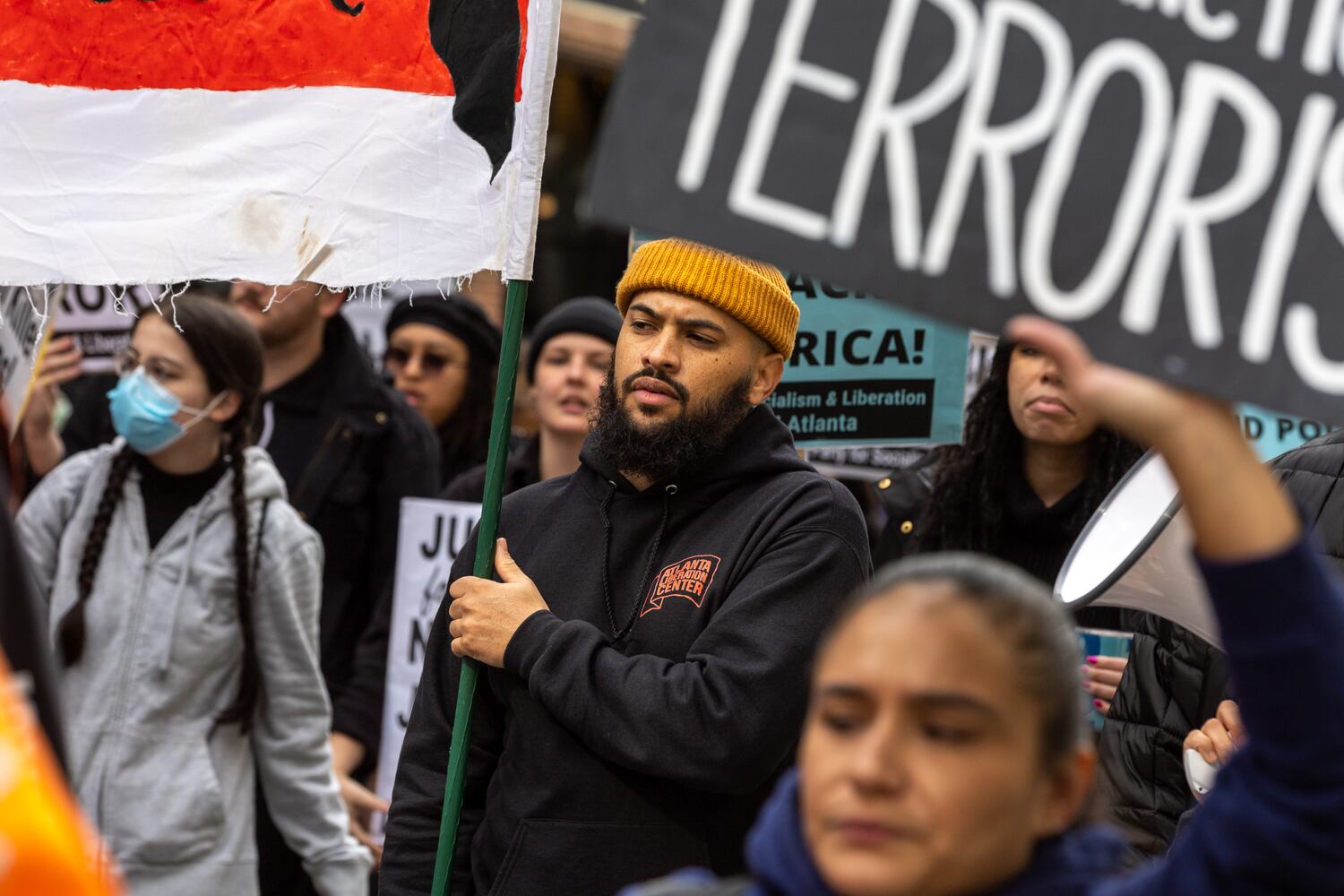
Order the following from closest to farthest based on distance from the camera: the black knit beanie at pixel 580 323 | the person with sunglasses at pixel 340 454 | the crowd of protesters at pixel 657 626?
1. the crowd of protesters at pixel 657 626
2. the black knit beanie at pixel 580 323
3. the person with sunglasses at pixel 340 454

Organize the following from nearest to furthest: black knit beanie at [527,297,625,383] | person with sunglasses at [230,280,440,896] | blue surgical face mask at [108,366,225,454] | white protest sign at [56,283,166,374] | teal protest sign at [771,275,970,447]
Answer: teal protest sign at [771,275,970,447]
blue surgical face mask at [108,366,225,454]
black knit beanie at [527,297,625,383]
person with sunglasses at [230,280,440,896]
white protest sign at [56,283,166,374]

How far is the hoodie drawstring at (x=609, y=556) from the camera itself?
144 inches

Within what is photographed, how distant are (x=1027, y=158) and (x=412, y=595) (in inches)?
161

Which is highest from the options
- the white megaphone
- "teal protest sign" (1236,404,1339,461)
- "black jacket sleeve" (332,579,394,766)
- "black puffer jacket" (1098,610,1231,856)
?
the white megaphone

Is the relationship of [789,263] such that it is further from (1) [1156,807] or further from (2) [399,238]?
(1) [1156,807]

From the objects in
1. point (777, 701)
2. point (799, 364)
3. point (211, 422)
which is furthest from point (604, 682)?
point (211, 422)

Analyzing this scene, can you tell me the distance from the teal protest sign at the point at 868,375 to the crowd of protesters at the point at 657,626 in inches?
6.3

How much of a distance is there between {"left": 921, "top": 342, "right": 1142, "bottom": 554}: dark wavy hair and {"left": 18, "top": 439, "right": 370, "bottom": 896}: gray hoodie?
1817mm

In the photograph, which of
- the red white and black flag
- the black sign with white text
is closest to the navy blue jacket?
the black sign with white text

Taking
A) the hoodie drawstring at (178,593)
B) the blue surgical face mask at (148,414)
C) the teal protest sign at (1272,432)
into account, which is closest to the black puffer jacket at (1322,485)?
the teal protest sign at (1272,432)

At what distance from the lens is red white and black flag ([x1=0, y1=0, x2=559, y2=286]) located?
12.6 feet

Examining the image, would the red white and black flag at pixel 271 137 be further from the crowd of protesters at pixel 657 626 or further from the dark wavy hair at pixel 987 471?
the dark wavy hair at pixel 987 471

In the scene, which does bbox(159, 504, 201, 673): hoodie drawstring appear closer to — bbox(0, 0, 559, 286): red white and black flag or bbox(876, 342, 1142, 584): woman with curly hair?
bbox(0, 0, 559, 286): red white and black flag

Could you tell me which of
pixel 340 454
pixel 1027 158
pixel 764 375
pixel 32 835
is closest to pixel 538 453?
pixel 340 454
